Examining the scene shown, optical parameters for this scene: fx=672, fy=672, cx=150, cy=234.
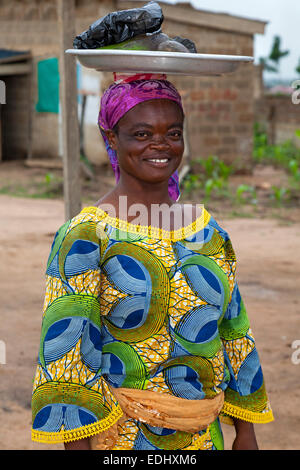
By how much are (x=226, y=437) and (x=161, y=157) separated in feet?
7.67

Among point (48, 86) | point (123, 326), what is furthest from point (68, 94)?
point (48, 86)

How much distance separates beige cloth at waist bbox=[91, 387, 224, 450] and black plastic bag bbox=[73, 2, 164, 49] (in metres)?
0.83

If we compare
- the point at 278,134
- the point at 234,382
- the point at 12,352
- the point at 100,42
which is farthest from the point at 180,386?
the point at 278,134

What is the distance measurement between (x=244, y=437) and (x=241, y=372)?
0.17 m

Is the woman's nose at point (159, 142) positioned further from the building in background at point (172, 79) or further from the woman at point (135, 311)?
the building in background at point (172, 79)

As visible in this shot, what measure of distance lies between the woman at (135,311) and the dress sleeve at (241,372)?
0.11 meters

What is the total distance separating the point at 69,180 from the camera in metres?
4.27

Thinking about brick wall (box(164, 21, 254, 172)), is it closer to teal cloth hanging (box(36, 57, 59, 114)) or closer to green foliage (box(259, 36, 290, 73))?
teal cloth hanging (box(36, 57, 59, 114))

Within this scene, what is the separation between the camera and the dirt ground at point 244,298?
3.73 m

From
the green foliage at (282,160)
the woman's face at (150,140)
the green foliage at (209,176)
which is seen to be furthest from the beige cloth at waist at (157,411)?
the green foliage at (209,176)

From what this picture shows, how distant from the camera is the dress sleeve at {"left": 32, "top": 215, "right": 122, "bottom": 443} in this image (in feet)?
5.10

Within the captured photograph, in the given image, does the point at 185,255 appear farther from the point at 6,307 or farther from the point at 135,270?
the point at 6,307

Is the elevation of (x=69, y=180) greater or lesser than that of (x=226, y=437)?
greater

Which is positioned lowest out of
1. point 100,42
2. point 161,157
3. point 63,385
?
point 63,385
